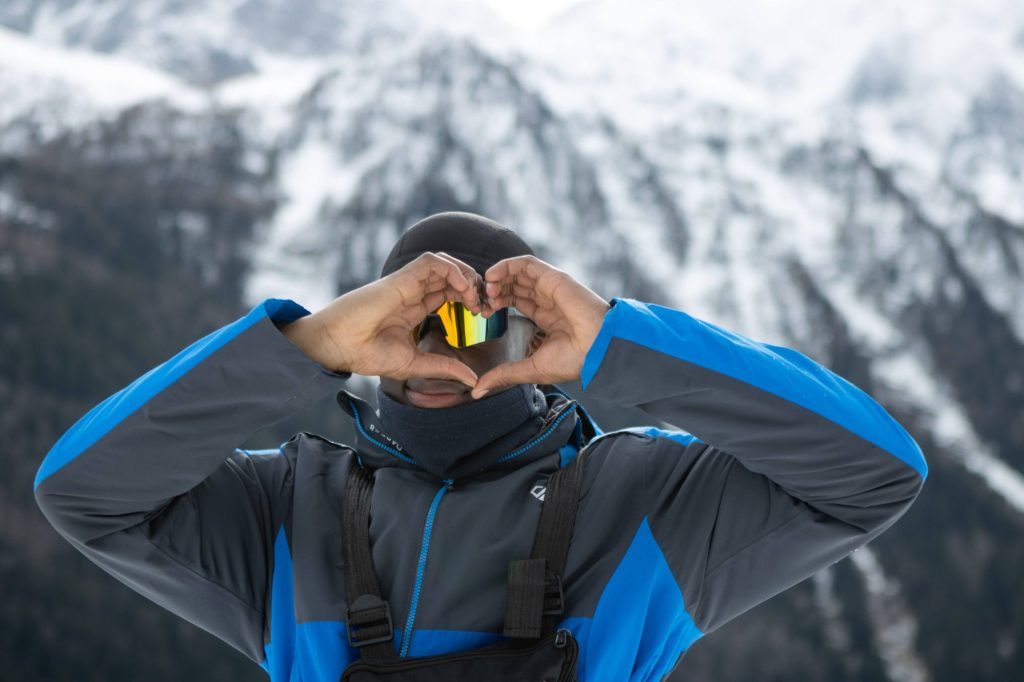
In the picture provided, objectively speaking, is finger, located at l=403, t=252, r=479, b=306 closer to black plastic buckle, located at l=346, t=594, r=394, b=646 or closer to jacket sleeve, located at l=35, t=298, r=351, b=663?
jacket sleeve, located at l=35, t=298, r=351, b=663

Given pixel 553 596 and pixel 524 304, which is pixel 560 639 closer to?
pixel 553 596

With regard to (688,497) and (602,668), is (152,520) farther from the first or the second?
(688,497)

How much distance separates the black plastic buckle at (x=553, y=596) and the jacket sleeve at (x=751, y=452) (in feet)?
1.16

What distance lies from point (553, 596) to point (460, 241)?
48.8 inches

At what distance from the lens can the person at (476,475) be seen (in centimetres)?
276

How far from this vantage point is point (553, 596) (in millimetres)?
2781

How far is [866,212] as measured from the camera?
636 feet

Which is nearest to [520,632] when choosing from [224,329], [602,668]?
[602,668]

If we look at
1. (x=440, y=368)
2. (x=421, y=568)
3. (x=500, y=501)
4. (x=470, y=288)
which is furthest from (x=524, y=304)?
(x=421, y=568)

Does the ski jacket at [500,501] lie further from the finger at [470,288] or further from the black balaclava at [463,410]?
the finger at [470,288]

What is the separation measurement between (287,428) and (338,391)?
382ft

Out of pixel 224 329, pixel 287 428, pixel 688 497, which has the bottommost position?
pixel 287 428

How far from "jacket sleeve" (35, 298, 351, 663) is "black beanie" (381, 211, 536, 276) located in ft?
1.95

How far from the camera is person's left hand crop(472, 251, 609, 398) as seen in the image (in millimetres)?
2812
